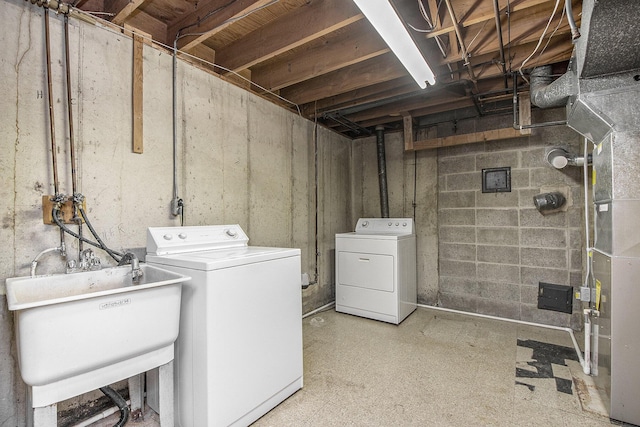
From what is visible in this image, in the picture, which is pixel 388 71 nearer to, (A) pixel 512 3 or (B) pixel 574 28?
(A) pixel 512 3

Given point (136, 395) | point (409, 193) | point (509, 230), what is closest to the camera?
point (136, 395)

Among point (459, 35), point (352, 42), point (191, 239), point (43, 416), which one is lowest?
point (43, 416)

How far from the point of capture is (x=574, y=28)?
1559 millimetres

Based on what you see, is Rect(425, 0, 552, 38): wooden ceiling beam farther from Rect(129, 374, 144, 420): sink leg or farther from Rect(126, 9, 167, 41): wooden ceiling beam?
Rect(129, 374, 144, 420): sink leg

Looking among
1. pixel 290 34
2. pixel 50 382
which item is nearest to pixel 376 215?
pixel 290 34

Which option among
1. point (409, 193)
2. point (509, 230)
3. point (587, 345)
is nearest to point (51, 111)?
point (409, 193)

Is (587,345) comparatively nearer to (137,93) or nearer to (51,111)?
(137,93)

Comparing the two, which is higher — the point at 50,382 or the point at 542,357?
the point at 50,382

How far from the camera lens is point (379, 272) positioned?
3.31 m

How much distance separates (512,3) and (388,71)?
0.95 m

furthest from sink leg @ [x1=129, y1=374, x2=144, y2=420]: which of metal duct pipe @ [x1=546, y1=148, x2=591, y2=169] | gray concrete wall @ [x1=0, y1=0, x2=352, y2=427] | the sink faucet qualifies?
metal duct pipe @ [x1=546, y1=148, x2=591, y2=169]

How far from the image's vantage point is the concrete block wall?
3090 millimetres

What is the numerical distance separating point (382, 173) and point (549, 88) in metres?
2.05

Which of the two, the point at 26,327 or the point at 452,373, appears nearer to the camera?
the point at 26,327
